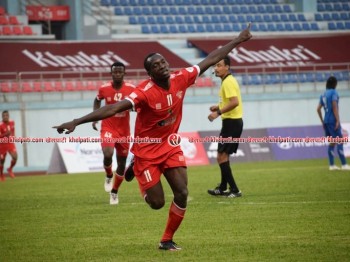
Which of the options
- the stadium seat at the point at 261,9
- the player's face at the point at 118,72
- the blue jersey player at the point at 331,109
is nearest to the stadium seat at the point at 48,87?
the blue jersey player at the point at 331,109

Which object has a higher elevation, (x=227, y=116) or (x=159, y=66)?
(x=159, y=66)

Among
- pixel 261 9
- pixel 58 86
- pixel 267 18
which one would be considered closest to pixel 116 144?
pixel 58 86

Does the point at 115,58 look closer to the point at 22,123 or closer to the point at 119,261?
the point at 22,123

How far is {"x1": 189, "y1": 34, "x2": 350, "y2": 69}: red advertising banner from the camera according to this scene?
136 feet

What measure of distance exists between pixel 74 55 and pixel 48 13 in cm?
367

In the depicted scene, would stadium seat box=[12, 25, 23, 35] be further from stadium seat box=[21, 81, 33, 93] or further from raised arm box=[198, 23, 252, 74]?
raised arm box=[198, 23, 252, 74]

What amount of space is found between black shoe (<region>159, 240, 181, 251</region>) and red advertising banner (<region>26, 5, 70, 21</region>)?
30669 mm

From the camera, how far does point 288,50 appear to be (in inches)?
1697

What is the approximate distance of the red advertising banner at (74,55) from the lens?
3631 cm

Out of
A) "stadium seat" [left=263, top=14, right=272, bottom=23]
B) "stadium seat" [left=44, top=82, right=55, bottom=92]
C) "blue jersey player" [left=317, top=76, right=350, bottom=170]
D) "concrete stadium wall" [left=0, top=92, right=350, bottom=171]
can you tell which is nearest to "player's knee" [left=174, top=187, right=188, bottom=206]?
"blue jersey player" [left=317, top=76, right=350, bottom=170]

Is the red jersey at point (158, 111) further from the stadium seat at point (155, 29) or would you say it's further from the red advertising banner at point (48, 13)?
the stadium seat at point (155, 29)

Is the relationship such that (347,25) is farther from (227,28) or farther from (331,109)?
(331,109)

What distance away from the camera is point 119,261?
9555 mm

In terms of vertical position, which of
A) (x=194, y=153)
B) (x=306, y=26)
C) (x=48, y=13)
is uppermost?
(x=48, y=13)
